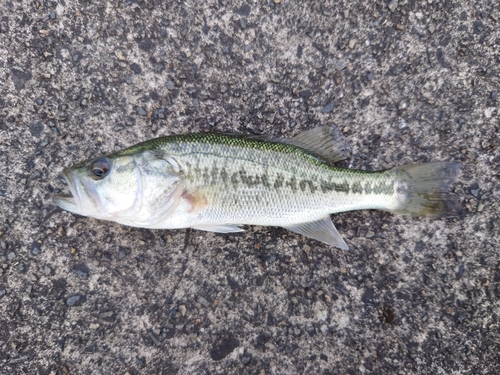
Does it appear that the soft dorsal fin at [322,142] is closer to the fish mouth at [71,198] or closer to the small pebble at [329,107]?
the small pebble at [329,107]

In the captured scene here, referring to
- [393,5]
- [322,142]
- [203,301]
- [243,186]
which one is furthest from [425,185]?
[203,301]

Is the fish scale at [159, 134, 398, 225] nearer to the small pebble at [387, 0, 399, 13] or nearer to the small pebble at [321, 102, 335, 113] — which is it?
the small pebble at [321, 102, 335, 113]

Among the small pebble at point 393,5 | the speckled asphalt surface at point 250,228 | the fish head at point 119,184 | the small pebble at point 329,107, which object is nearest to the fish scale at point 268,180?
the fish head at point 119,184

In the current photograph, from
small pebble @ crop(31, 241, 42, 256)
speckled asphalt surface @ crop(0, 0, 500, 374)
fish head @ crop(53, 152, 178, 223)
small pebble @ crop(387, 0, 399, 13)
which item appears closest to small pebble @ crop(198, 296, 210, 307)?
speckled asphalt surface @ crop(0, 0, 500, 374)

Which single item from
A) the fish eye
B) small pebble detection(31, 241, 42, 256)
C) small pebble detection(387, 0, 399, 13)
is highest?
small pebble detection(387, 0, 399, 13)

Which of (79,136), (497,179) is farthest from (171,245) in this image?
(497,179)

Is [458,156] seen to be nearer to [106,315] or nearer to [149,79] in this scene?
[149,79]

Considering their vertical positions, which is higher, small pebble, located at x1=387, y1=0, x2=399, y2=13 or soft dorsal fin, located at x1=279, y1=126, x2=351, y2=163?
small pebble, located at x1=387, y1=0, x2=399, y2=13
